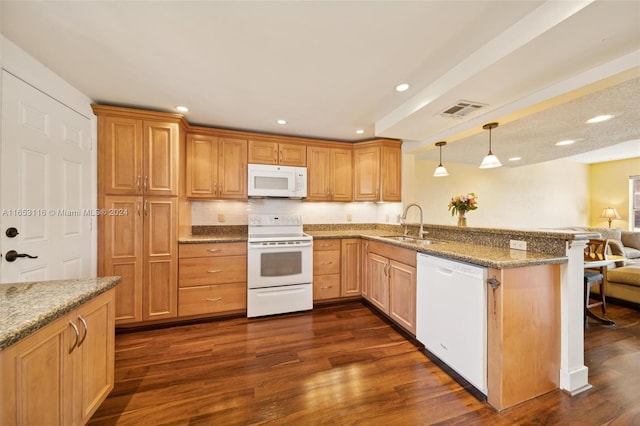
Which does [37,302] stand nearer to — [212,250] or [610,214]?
[212,250]

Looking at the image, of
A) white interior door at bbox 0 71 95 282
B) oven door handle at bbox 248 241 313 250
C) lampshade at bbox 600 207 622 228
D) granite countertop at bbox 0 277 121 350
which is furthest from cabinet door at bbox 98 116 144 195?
lampshade at bbox 600 207 622 228

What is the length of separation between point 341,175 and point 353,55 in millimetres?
2079

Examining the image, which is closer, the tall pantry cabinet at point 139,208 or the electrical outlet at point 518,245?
the electrical outlet at point 518,245

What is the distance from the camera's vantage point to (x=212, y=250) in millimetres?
2803

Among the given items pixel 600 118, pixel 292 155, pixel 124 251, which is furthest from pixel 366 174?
pixel 124 251

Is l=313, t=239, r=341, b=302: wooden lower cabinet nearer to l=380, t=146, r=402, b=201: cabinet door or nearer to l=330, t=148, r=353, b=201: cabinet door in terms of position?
l=330, t=148, r=353, b=201: cabinet door

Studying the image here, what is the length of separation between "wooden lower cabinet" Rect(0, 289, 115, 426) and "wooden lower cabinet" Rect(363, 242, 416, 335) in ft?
7.69

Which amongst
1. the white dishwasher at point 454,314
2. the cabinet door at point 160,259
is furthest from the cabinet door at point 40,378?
the white dishwasher at point 454,314

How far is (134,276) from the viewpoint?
2523 mm

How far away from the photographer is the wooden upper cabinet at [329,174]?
3576 mm

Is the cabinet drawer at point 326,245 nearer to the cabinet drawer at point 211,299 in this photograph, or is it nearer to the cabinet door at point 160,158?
the cabinet drawer at point 211,299

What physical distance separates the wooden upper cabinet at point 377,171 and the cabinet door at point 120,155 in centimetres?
281

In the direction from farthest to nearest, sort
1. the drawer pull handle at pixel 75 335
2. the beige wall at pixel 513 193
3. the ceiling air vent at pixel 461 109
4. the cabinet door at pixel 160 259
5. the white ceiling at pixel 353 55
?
the beige wall at pixel 513 193, the cabinet door at pixel 160 259, the ceiling air vent at pixel 461 109, the white ceiling at pixel 353 55, the drawer pull handle at pixel 75 335

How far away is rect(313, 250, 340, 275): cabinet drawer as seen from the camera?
321cm
